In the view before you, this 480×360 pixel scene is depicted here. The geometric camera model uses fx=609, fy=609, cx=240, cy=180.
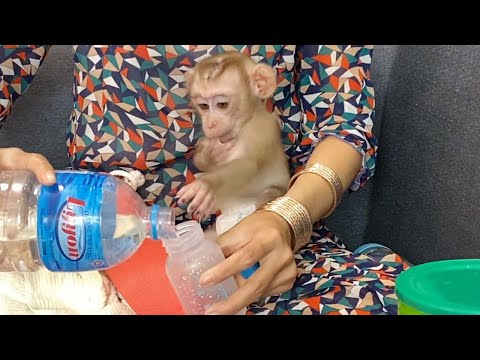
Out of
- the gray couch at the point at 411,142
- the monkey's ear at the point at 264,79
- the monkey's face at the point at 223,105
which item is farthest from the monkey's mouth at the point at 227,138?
the gray couch at the point at 411,142

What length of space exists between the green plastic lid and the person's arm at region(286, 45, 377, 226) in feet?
1.53

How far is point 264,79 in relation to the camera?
118cm

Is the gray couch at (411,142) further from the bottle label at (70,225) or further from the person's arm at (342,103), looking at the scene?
the bottle label at (70,225)

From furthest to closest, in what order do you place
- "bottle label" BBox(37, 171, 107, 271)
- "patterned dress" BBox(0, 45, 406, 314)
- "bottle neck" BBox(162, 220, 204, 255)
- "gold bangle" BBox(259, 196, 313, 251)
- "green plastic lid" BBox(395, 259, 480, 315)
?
1. "patterned dress" BBox(0, 45, 406, 314)
2. "gold bangle" BBox(259, 196, 313, 251)
3. "bottle neck" BBox(162, 220, 204, 255)
4. "bottle label" BBox(37, 171, 107, 271)
5. "green plastic lid" BBox(395, 259, 480, 315)

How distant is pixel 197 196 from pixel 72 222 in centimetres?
39

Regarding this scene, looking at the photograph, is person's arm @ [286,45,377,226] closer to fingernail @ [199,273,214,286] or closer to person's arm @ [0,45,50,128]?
fingernail @ [199,273,214,286]

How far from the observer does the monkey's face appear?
1174 mm

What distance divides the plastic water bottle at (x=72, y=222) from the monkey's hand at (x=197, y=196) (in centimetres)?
25

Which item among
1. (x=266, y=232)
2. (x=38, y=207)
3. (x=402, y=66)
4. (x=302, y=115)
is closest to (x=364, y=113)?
(x=302, y=115)

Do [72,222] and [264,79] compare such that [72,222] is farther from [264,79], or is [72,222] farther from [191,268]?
[264,79]

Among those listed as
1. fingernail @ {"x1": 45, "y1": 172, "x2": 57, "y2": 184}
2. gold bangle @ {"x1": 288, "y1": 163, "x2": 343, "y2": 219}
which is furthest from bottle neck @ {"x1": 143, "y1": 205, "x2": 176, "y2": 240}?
gold bangle @ {"x1": 288, "y1": 163, "x2": 343, "y2": 219}

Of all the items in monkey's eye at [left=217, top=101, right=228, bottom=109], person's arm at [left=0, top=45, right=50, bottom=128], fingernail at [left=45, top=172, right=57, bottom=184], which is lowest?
fingernail at [left=45, top=172, right=57, bottom=184]

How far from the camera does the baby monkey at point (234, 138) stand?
1.14 meters
